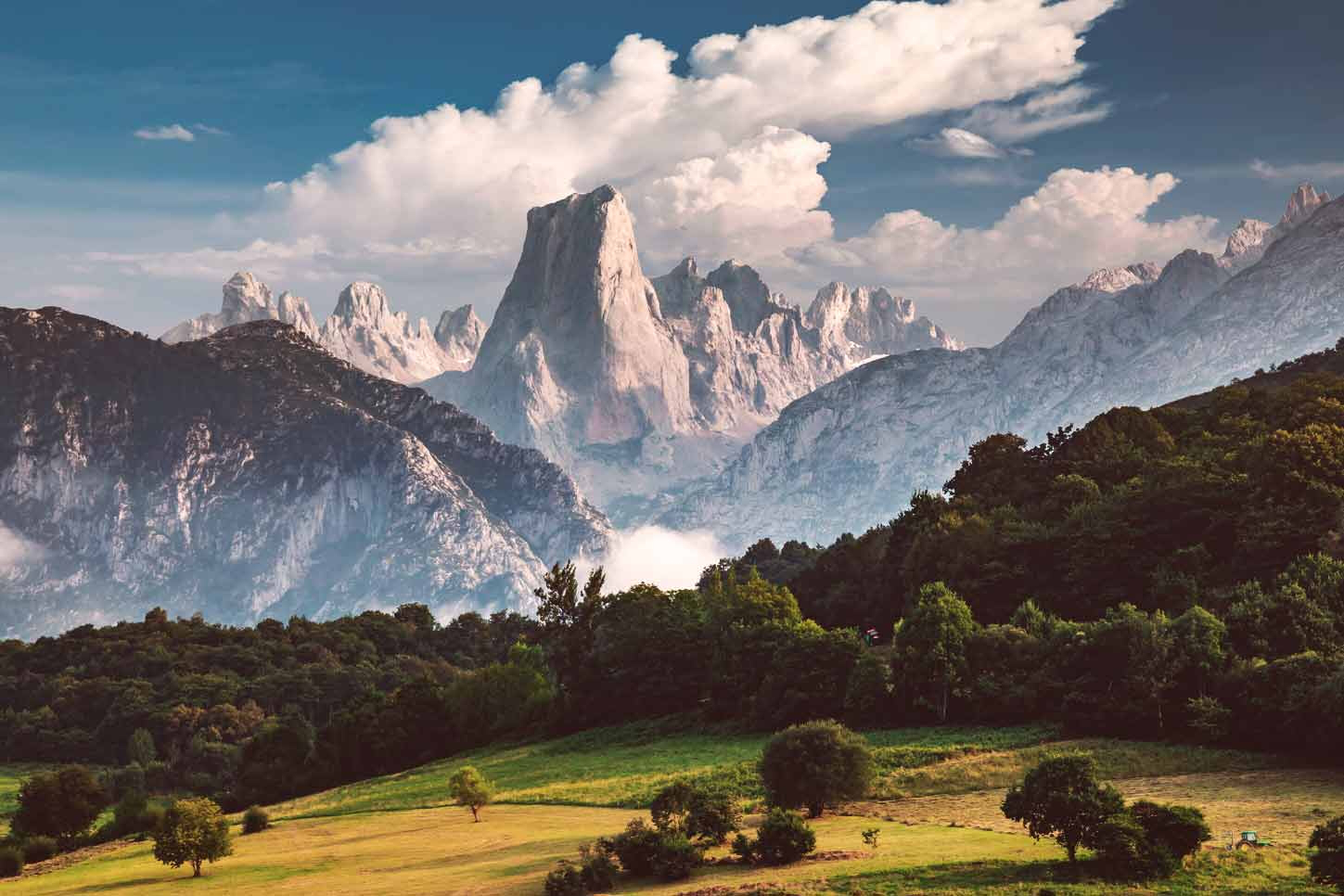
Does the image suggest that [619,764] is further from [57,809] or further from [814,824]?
[57,809]

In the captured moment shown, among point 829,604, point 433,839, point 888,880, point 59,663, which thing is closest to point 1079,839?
point 888,880

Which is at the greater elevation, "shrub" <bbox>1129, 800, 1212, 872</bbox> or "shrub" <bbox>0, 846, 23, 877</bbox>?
"shrub" <bbox>1129, 800, 1212, 872</bbox>

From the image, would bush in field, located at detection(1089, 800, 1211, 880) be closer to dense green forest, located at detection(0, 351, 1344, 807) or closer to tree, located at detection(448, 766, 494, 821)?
dense green forest, located at detection(0, 351, 1344, 807)

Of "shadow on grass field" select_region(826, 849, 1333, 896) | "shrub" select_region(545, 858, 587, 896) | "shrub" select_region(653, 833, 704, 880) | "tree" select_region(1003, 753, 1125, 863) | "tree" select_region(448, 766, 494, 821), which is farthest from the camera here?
"tree" select_region(448, 766, 494, 821)

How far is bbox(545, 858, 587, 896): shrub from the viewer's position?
5041 cm

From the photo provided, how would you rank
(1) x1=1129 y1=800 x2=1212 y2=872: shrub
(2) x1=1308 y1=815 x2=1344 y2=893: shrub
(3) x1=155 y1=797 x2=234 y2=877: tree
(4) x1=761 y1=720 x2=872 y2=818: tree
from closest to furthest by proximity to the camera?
1. (2) x1=1308 y1=815 x2=1344 y2=893: shrub
2. (1) x1=1129 y1=800 x2=1212 y2=872: shrub
3. (4) x1=761 y1=720 x2=872 y2=818: tree
4. (3) x1=155 y1=797 x2=234 y2=877: tree

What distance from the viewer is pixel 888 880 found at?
47.2 m

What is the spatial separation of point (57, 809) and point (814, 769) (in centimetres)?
5939

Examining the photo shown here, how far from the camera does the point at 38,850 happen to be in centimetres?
8344

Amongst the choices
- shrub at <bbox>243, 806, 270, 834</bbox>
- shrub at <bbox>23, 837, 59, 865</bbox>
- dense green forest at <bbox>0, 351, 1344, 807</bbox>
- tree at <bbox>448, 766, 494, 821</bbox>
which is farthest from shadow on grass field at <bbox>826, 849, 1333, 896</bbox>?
shrub at <bbox>23, 837, 59, 865</bbox>

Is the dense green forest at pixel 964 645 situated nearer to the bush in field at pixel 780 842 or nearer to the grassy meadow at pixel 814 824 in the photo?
the grassy meadow at pixel 814 824

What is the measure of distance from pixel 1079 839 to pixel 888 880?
7.85 meters

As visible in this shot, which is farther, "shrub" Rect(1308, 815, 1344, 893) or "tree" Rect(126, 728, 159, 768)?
"tree" Rect(126, 728, 159, 768)

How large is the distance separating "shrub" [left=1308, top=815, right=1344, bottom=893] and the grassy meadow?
104 cm
